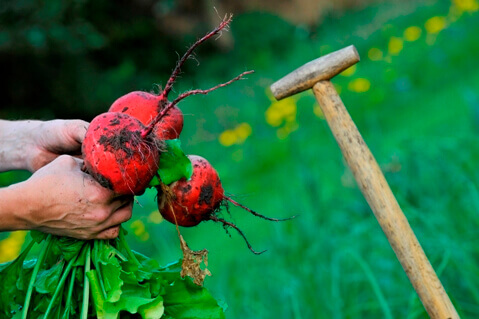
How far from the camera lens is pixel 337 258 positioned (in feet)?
9.07

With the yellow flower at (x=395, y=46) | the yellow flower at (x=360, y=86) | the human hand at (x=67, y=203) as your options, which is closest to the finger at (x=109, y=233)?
the human hand at (x=67, y=203)

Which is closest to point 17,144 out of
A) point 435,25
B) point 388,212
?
point 388,212

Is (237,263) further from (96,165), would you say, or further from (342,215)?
(96,165)

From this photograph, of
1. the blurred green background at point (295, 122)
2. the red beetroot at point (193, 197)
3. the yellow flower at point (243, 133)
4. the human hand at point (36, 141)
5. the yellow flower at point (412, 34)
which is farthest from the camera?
the yellow flower at point (412, 34)

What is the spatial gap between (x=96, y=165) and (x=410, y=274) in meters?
0.91

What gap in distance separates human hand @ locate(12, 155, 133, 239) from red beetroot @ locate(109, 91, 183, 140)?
24 centimetres

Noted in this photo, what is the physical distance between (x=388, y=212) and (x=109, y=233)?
792 millimetres

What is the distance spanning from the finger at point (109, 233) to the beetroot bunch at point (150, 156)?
13 centimetres

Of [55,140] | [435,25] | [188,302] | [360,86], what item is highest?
[435,25]

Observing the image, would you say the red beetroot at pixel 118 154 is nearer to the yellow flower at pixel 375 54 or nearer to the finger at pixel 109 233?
the finger at pixel 109 233

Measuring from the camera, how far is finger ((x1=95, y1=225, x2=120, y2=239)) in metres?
1.78

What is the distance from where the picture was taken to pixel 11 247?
14.3 ft

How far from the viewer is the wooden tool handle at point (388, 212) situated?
1.71 metres

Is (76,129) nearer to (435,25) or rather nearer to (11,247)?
(11,247)
